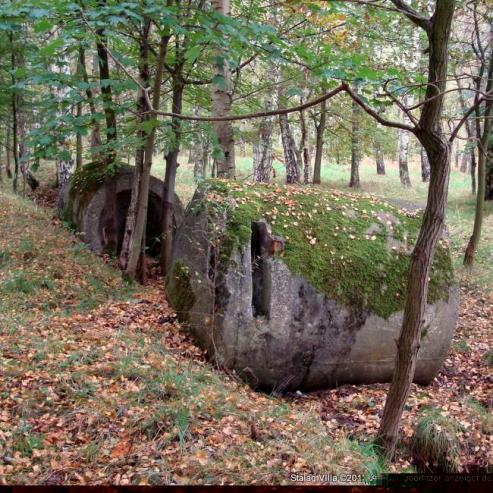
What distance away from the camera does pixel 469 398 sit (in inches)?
218

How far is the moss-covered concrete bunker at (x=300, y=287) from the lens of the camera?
18.5ft

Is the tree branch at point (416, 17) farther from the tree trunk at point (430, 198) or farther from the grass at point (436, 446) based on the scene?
the grass at point (436, 446)

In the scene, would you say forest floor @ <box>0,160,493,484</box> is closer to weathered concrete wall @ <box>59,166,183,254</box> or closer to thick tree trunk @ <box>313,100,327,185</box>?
weathered concrete wall @ <box>59,166,183,254</box>

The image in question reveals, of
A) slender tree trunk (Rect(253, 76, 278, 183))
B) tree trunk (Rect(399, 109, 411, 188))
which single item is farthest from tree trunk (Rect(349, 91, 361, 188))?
tree trunk (Rect(399, 109, 411, 188))

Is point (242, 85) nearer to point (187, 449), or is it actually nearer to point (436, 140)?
point (436, 140)

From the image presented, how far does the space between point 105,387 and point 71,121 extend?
350cm

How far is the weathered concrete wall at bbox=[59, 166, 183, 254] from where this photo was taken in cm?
981

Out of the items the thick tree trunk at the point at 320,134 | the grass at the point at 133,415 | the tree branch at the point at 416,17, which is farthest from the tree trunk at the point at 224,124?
the thick tree trunk at the point at 320,134

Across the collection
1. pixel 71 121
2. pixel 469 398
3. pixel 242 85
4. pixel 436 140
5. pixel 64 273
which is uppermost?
pixel 242 85

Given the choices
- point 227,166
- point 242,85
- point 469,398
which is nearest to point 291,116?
point 242,85

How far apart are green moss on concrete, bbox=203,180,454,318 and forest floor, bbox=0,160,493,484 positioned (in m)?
1.24

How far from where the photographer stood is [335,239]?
6.14 metres

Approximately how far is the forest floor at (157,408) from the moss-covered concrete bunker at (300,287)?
12.4 inches

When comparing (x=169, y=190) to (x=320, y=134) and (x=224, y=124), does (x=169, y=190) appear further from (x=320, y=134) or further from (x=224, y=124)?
(x=320, y=134)
